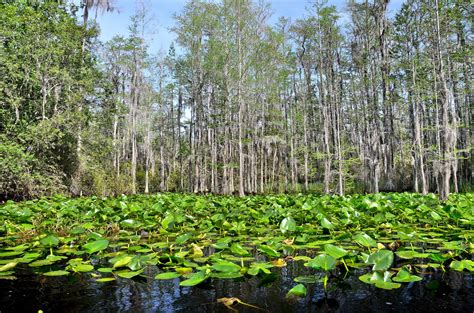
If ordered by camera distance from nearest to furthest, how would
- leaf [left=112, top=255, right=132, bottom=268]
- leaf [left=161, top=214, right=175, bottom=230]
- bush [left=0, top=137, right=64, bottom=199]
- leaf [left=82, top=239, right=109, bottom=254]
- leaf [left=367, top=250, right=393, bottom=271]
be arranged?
leaf [left=367, top=250, right=393, bottom=271]
leaf [left=112, top=255, right=132, bottom=268]
leaf [left=82, top=239, right=109, bottom=254]
leaf [left=161, top=214, right=175, bottom=230]
bush [left=0, top=137, right=64, bottom=199]

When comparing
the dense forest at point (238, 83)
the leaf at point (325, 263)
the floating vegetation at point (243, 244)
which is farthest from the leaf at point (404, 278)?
the dense forest at point (238, 83)

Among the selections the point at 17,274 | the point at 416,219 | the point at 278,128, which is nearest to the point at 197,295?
the point at 17,274

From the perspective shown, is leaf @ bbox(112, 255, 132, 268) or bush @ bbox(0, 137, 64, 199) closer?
leaf @ bbox(112, 255, 132, 268)

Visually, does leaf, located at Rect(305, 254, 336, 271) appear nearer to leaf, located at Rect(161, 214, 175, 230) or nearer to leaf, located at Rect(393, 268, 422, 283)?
leaf, located at Rect(393, 268, 422, 283)

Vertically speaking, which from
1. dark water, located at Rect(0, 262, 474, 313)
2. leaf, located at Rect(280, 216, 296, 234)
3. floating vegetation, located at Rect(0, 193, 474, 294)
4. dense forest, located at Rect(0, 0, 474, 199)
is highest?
dense forest, located at Rect(0, 0, 474, 199)

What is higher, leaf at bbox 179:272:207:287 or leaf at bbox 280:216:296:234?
leaf at bbox 280:216:296:234

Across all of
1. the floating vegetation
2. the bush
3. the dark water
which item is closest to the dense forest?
the bush

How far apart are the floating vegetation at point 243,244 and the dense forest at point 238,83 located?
652 cm

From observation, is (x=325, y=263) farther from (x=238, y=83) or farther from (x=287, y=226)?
(x=238, y=83)

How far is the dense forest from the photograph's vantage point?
13.8m

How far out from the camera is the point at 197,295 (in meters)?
2.37

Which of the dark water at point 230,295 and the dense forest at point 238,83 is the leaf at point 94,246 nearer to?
the dark water at point 230,295

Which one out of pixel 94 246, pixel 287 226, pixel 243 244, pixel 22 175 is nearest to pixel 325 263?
pixel 287 226

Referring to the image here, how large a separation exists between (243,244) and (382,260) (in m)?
2.12
